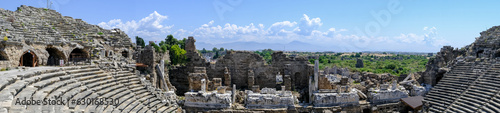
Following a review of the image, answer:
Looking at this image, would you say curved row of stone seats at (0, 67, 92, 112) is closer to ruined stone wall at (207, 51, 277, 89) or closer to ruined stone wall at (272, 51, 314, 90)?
ruined stone wall at (207, 51, 277, 89)

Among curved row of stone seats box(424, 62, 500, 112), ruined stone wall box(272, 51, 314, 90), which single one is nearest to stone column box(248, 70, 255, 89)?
ruined stone wall box(272, 51, 314, 90)

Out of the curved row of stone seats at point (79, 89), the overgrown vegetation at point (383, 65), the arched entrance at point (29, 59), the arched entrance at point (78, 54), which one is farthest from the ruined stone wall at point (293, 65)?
the overgrown vegetation at point (383, 65)

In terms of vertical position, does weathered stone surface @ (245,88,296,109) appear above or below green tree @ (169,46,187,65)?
below

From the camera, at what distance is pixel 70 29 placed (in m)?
21.2

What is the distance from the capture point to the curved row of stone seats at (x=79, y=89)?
29.4 feet

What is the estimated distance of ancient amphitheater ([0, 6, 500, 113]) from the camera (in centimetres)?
1224

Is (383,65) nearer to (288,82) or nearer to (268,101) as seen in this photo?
(288,82)

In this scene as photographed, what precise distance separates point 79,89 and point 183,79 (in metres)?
13.3

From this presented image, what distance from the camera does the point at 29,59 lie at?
17172 millimetres

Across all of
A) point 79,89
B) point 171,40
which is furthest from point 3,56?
point 171,40

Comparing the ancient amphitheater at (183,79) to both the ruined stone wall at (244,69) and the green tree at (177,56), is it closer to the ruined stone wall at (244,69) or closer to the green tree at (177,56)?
the ruined stone wall at (244,69)

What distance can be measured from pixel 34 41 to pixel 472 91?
25.1 meters

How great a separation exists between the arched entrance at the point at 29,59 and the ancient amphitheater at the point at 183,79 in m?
0.05

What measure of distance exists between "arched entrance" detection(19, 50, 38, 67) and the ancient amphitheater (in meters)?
0.05
